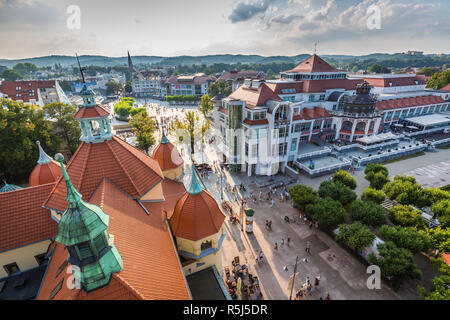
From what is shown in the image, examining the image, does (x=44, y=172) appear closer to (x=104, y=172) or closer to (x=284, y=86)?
(x=104, y=172)

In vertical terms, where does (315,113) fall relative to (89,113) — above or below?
below

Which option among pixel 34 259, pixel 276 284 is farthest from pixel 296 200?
pixel 34 259

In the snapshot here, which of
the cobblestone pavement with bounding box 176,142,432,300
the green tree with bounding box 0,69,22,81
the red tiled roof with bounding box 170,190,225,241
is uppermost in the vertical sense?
the green tree with bounding box 0,69,22,81

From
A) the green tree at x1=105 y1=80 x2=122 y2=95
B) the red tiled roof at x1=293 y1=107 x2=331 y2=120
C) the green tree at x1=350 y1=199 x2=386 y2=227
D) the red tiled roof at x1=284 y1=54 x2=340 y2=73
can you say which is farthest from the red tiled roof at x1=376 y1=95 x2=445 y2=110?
the green tree at x1=105 y1=80 x2=122 y2=95

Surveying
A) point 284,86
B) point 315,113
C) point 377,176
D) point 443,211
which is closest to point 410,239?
point 443,211

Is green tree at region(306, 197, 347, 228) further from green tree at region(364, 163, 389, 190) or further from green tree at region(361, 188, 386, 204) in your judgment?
green tree at region(364, 163, 389, 190)

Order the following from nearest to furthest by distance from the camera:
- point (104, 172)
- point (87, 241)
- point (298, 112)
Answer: point (87, 241) → point (104, 172) → point (298, 112)

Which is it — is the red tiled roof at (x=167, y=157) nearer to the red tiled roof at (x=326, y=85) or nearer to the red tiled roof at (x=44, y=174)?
the red tiled roof at (x=44, y=174)
